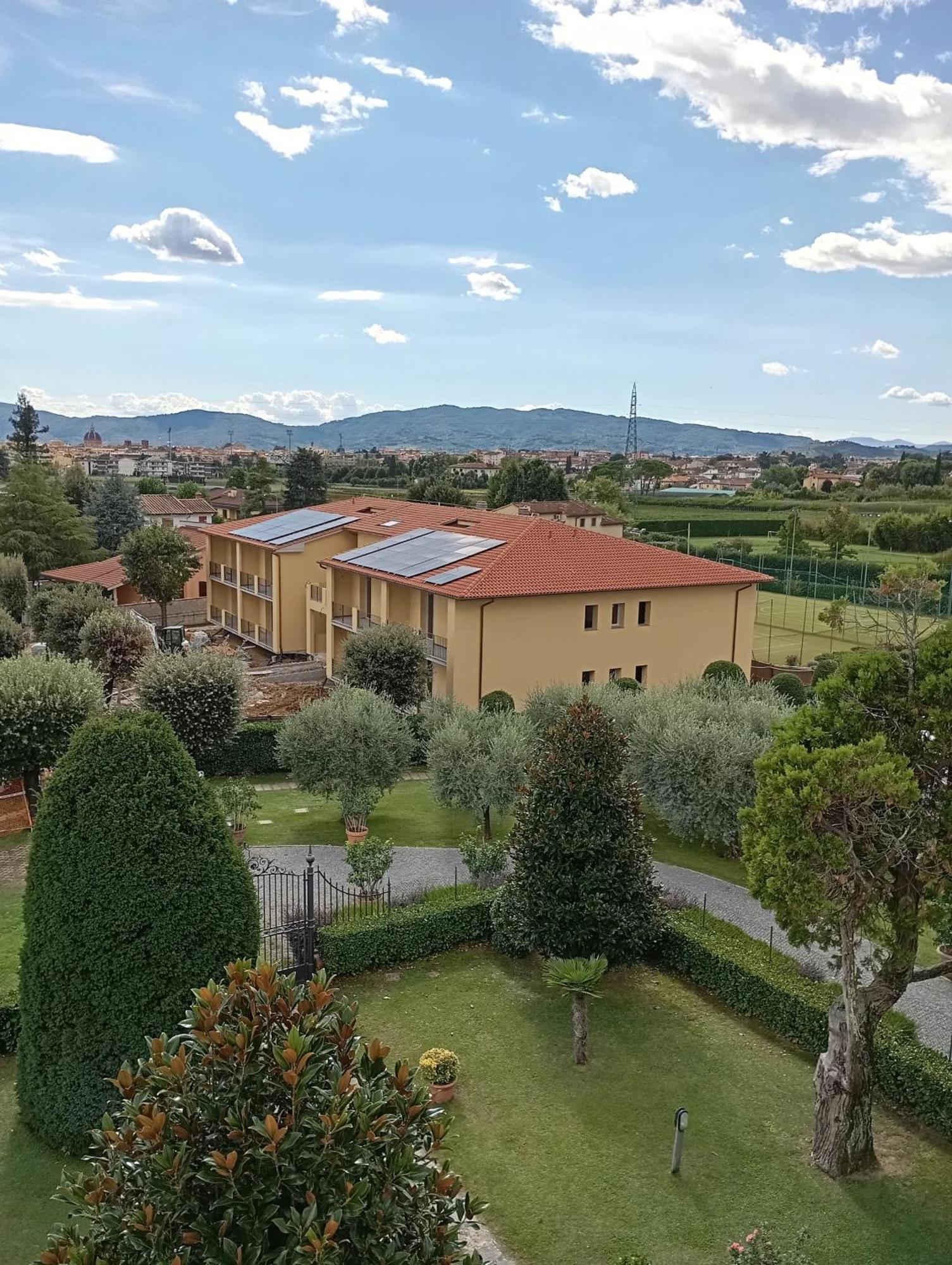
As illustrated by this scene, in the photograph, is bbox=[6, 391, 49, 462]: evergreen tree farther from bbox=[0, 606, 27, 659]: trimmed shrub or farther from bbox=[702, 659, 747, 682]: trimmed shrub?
bbox=[702, 659, 747, 682]: trimmed shrub

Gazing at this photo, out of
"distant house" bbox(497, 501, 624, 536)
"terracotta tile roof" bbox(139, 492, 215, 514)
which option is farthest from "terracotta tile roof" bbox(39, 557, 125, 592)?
"distant house" bbox(497, 501, 624, 536)

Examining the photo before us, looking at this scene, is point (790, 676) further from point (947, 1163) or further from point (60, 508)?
point (60, 508)

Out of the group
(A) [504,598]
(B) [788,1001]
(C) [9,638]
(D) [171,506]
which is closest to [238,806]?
(A) [504,598]

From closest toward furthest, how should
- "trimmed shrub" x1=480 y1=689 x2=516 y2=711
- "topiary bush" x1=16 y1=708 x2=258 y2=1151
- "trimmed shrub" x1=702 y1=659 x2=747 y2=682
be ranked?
"topiary bush" x1=16 y1=708 x2=258 y2=1151
"trimmed shrub" x1=480 y1=689 x2=516 y2=711
"trimmed shrub" x1=702 y1=659 x2=747 y2=682

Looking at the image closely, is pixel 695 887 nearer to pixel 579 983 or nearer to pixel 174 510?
pixel 579 983

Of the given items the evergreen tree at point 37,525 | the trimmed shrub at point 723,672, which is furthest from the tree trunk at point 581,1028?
the evergreen tree at point 37,525

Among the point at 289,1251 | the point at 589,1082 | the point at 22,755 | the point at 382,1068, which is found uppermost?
the point at 382,1068

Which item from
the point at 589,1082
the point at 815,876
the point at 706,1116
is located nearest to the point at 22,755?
the point at 589,1082
